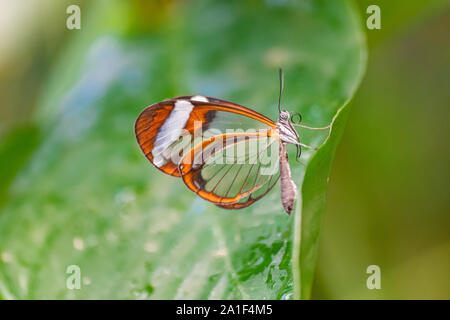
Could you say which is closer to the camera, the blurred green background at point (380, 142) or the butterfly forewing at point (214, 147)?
the butterfly forewing at point (214, 147)

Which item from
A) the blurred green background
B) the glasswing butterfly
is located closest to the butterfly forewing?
the glasswing butterfly

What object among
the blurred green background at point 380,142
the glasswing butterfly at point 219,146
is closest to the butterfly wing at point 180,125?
the glasswing butterfly at point 219,146

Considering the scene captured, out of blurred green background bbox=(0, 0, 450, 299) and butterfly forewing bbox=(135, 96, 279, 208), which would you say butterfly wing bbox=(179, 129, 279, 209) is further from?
blurred green background bbox=(0, 0, 450, 299)

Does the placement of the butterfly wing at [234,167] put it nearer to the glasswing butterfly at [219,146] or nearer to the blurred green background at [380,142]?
the glasswing butterfly at [219,146]

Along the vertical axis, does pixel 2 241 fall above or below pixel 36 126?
below
